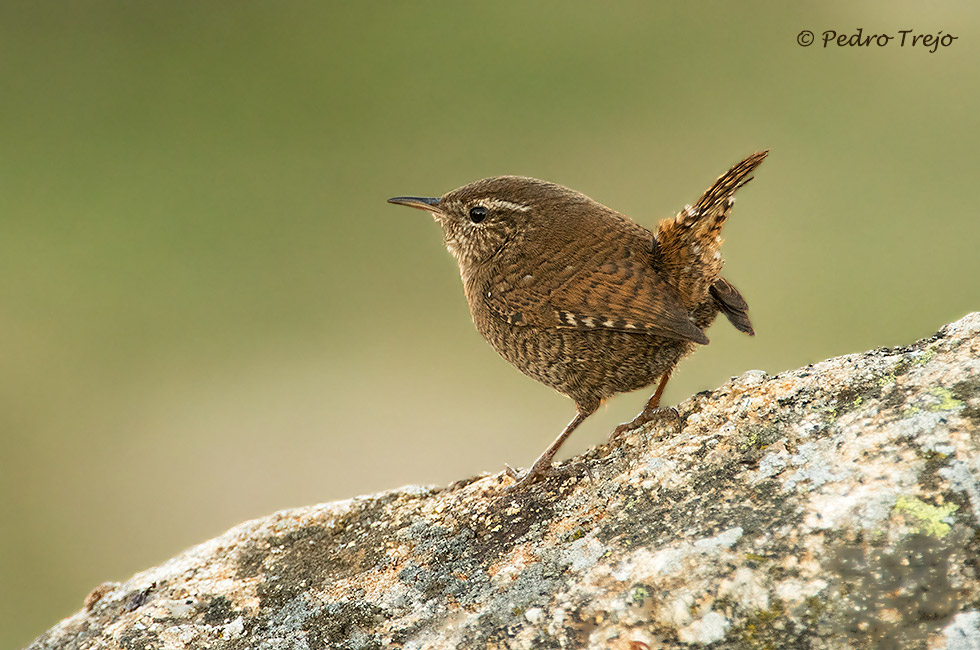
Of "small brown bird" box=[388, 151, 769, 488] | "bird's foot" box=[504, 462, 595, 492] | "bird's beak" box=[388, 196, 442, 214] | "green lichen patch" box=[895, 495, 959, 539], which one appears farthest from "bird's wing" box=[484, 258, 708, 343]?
"green lichen patch" box=[895, 495, 959, 539]

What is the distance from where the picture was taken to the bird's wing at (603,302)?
3082 mm

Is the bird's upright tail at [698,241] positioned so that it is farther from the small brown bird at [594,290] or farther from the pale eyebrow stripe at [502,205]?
the pale eyebrow stripe at [502,205]

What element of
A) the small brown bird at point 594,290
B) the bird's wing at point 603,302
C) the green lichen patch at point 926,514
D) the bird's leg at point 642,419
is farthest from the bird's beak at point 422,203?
the green lichen patch at point 926,514

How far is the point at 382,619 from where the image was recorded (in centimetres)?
232

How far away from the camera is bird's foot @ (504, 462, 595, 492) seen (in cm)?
284

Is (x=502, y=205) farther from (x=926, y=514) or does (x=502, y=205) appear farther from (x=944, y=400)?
(x=926, y=514)

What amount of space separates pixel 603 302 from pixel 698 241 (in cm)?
42

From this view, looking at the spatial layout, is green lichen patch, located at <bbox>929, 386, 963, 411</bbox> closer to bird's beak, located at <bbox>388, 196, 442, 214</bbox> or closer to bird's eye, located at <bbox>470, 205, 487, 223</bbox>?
bird's eye, located at <bbox>470, 205, 487, 223</bbox>

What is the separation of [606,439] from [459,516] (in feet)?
1.90

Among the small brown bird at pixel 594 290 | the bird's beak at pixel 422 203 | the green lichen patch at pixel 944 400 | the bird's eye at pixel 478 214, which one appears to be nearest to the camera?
the green lichen patch at pixel 944 400

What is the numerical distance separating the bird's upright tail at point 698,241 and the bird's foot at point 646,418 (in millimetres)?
520

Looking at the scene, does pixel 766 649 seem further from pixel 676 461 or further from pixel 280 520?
pixel 280 520

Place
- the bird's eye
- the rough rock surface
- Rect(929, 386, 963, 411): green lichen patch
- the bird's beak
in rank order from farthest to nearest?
the bird's beak → the bird's eye → Rect(929, 386, 963, 411): green lichen patch → the rough rock surface

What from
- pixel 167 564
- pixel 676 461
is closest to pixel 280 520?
pixel 167 564
